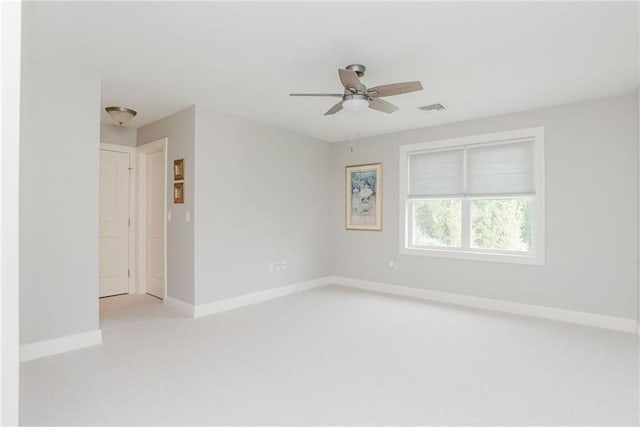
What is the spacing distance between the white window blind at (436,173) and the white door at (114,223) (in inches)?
163

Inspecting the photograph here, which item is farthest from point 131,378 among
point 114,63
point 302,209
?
point 302,209

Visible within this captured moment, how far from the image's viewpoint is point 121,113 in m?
4.16

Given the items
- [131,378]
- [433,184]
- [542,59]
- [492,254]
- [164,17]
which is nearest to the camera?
[164,17]

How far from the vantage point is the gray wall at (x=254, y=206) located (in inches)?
167

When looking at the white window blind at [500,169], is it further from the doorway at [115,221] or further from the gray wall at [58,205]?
the doorway at [115,221]

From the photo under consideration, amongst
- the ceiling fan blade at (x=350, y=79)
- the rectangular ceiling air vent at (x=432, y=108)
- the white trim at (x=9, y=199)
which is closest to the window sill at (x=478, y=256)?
the rectangular ceiling air vent at (x=432, y=108)

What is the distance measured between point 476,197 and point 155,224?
439 cm

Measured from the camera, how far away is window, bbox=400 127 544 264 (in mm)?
4273

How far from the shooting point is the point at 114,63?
2961 mm

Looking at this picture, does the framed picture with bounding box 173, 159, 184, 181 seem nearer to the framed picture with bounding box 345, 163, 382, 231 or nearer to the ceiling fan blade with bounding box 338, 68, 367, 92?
the ceiling fan blade with bounding box 338, 68, 367, 92

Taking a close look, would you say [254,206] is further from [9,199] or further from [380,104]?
[9,199]

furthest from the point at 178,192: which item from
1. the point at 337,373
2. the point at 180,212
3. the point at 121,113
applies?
the point at 337,373

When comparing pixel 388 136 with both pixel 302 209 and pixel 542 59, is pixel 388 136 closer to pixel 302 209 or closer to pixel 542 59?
pixel 302 209

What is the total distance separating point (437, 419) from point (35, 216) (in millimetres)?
3371
